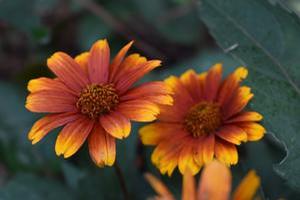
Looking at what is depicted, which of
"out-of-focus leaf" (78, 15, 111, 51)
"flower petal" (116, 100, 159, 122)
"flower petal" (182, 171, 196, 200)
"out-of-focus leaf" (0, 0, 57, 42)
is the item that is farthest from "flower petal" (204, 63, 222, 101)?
"out-of-focus leaf" (78, 15, 111, 51)

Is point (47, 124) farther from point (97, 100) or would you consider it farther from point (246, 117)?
point (246, 117)

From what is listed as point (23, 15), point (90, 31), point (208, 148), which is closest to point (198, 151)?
point (208, 148)

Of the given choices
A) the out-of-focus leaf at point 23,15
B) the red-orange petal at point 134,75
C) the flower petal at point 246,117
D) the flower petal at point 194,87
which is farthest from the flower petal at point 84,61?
the out-of-focus leaf at point 23,15

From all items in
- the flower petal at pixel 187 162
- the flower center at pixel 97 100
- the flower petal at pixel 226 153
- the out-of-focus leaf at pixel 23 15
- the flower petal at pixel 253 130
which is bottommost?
the out-of-focus leaf at pixel 23 15

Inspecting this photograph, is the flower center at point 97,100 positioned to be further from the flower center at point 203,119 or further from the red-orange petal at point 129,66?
the flower center at point 203,119

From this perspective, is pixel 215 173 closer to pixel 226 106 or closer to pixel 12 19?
pixel 226 106

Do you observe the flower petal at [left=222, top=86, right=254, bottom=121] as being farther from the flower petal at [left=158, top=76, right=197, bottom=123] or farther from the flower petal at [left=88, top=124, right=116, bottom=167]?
the flower petal at [left=88, top=124, right=116, bottom=167]
